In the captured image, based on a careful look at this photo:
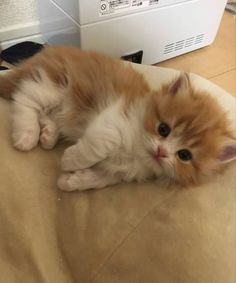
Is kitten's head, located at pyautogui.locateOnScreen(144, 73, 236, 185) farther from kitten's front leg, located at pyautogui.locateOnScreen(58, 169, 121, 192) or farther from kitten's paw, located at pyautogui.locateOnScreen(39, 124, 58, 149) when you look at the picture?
kitten's paw, located at pyautogui.locateOnScreen(39, 124, 58, 149)

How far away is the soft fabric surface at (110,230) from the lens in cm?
85

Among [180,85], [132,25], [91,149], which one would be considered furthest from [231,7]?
[91,149]

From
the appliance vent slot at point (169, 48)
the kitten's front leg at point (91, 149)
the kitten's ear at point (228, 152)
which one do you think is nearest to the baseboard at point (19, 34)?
the appliance vent slot at point (169, 48)

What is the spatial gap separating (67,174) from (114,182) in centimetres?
14

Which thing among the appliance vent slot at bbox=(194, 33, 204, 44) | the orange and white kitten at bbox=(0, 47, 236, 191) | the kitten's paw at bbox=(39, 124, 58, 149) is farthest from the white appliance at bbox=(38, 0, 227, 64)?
the kitten's paw at bbox=(39, 124, 58, 149)

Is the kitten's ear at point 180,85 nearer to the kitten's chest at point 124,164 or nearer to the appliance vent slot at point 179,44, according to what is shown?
the kitten's chest at point 124,164

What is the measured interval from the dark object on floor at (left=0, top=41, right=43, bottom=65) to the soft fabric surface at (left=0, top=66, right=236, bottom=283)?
0.73m

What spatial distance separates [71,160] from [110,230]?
0.22 meters

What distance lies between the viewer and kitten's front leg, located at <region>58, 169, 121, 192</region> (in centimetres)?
97

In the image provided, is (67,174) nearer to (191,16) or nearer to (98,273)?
(98,273)

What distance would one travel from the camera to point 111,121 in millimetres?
994

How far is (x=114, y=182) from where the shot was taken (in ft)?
3.34

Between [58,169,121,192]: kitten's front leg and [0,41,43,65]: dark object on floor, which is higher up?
[58,169,121,192]: kitten's front leg

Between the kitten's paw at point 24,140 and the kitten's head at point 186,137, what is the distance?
0.33 m
